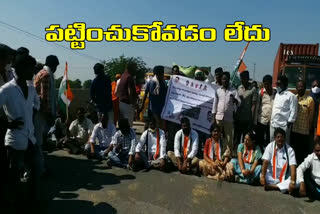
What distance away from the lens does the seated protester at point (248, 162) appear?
5.07m

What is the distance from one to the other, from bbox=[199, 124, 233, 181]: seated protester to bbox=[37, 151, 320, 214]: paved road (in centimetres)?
20

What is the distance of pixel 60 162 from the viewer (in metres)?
6.07

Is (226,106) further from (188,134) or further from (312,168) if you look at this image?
(312,168)

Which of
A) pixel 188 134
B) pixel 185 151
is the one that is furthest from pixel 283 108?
pixel 185 151

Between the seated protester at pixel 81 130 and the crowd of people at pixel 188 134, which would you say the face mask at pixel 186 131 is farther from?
the seated protester at pixel 81 130

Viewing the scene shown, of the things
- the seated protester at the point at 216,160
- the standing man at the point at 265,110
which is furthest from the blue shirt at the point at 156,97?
the standing man at the point at 265,110

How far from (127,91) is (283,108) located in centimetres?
315

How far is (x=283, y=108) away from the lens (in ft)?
17.6

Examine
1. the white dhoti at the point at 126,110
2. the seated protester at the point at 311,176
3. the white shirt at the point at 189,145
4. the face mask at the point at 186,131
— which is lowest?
the seated protester at the point at 311,176

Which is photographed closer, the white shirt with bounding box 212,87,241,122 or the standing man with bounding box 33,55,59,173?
the standing man with bounding box 33,55,59,173

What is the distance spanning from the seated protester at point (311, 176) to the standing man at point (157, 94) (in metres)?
2.86

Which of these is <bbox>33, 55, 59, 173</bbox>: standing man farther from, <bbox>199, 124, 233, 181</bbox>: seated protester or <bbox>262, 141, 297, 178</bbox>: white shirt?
<bbox>262, 141, 297, 178</bbox>: white shirt

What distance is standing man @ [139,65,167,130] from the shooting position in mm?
6266

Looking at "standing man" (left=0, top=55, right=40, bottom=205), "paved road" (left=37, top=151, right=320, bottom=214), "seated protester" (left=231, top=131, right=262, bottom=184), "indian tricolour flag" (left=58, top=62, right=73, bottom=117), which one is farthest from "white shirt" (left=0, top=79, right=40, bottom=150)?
"indian tricolour flag" (left=58, top=62, right=73, bottom=117)
